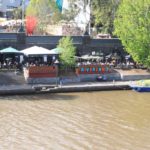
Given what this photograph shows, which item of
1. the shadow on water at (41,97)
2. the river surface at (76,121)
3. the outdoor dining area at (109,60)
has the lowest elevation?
the river surface at (76,121)

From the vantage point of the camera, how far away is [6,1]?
11944cm

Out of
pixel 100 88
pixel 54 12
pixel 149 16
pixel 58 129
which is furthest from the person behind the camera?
pixel 54 12

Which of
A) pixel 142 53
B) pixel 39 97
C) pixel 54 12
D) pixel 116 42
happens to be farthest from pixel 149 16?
pixel 54 12

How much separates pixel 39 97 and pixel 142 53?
13.7 meters

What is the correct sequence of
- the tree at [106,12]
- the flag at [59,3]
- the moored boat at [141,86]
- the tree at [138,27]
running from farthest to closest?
the flag at [59,3] → the tree at [106,12] → the tree at [138,27] → the moored boat at [141,86]

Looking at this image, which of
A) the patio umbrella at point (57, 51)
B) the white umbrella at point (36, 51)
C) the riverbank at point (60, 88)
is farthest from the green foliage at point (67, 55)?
the riverbank at point (60, 88)

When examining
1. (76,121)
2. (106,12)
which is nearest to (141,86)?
(76,121)

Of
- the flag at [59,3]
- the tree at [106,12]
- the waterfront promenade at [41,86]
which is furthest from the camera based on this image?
the flag at [59,3]

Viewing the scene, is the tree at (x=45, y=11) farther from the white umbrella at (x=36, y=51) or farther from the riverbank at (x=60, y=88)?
the riverbank at (x=60, y=88)

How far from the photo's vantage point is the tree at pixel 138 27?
178 feet

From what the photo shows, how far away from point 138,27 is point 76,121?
19.3 m

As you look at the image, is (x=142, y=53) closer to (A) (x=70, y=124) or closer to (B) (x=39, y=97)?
(B) (x=39, y=97)

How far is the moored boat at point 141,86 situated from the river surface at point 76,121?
69 cm

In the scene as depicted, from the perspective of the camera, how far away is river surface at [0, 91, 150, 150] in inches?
1303
